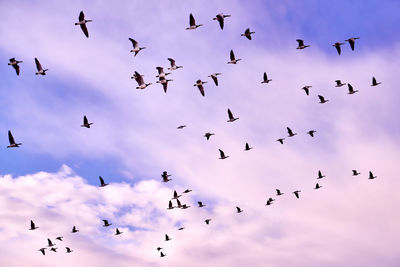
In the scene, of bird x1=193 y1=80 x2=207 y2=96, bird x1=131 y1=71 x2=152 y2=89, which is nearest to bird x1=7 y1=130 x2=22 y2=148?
bird x1=131 y1=71 x2=152 y2=89

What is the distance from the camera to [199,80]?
222 ft

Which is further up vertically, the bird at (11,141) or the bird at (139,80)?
the bird at (139,80)

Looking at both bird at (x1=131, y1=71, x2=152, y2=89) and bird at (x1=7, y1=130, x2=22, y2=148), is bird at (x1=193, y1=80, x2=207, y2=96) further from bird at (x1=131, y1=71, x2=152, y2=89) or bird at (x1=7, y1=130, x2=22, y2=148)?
bird at (x1=7, y1=130, x2=22, y2=148)

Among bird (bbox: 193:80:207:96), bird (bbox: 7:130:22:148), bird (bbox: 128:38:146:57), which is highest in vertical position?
bird (bbox: 128:38:146:57)

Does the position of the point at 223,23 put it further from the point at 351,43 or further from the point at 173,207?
the point at 173,207

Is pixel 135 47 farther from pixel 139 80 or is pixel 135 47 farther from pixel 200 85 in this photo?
pixel 200 85

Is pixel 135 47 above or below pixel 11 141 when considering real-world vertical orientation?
above

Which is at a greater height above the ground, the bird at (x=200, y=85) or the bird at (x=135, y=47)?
the bird at (x=135, y=47)

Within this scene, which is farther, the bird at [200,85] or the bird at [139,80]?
the bird at [200,85]

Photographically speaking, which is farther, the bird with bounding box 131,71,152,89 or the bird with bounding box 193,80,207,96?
the bird with bounding box 193,80,207,96

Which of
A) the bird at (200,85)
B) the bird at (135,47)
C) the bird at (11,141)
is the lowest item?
the bird at (11,141)

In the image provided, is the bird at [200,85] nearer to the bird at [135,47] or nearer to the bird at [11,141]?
the bird at [135,47]

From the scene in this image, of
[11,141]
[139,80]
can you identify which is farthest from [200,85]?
[11,141]

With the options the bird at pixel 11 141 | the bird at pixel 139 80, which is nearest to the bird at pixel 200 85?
the bird at pixel 139 80
